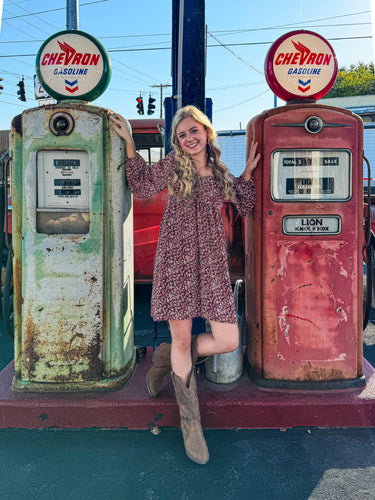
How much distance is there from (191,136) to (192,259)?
2.20ft

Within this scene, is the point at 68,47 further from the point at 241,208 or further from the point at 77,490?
the point at 77,490

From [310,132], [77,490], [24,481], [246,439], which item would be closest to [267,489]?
[246,439]

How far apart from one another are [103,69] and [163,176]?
871 millimetres

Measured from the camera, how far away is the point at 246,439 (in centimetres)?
250

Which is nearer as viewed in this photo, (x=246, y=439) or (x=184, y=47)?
(x=246, y=439)

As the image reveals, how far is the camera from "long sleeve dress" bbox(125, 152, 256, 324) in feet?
7.61

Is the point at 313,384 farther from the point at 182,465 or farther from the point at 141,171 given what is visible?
the point at 141,171

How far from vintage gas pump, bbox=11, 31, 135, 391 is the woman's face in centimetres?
51

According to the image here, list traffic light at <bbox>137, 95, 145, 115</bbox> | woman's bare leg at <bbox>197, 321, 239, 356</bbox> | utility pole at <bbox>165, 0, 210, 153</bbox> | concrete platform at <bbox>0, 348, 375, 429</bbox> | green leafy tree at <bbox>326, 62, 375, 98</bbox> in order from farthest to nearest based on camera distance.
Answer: green leafy tree at <bbox>326, 62, 375, 98</bbox>, traffic light at <bbox>137, 95, 145, 115</bbox>, utility pole at <bbox>165, 0, 210, 153</bbox>, concrete platform at <bbox>0, 348, 375, 429</bbox>, woman's bare leg at <bbox>197, 321, 239, 356</bbox>

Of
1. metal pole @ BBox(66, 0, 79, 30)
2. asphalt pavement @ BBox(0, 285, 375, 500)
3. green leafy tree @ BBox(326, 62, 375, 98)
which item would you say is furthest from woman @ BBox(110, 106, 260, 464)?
green leafy tree @ BBox(326, 62, 375, 98)

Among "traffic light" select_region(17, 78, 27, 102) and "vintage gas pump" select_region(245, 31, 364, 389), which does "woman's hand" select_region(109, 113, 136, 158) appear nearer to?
"vintage gas pump" select_region(245, 31, 364, 389)

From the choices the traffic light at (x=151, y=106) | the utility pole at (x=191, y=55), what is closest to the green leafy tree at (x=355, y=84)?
the traffic light at (x=151, y=106)

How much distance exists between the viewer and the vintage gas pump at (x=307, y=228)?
2.70 metres

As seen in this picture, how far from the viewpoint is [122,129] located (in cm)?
266
